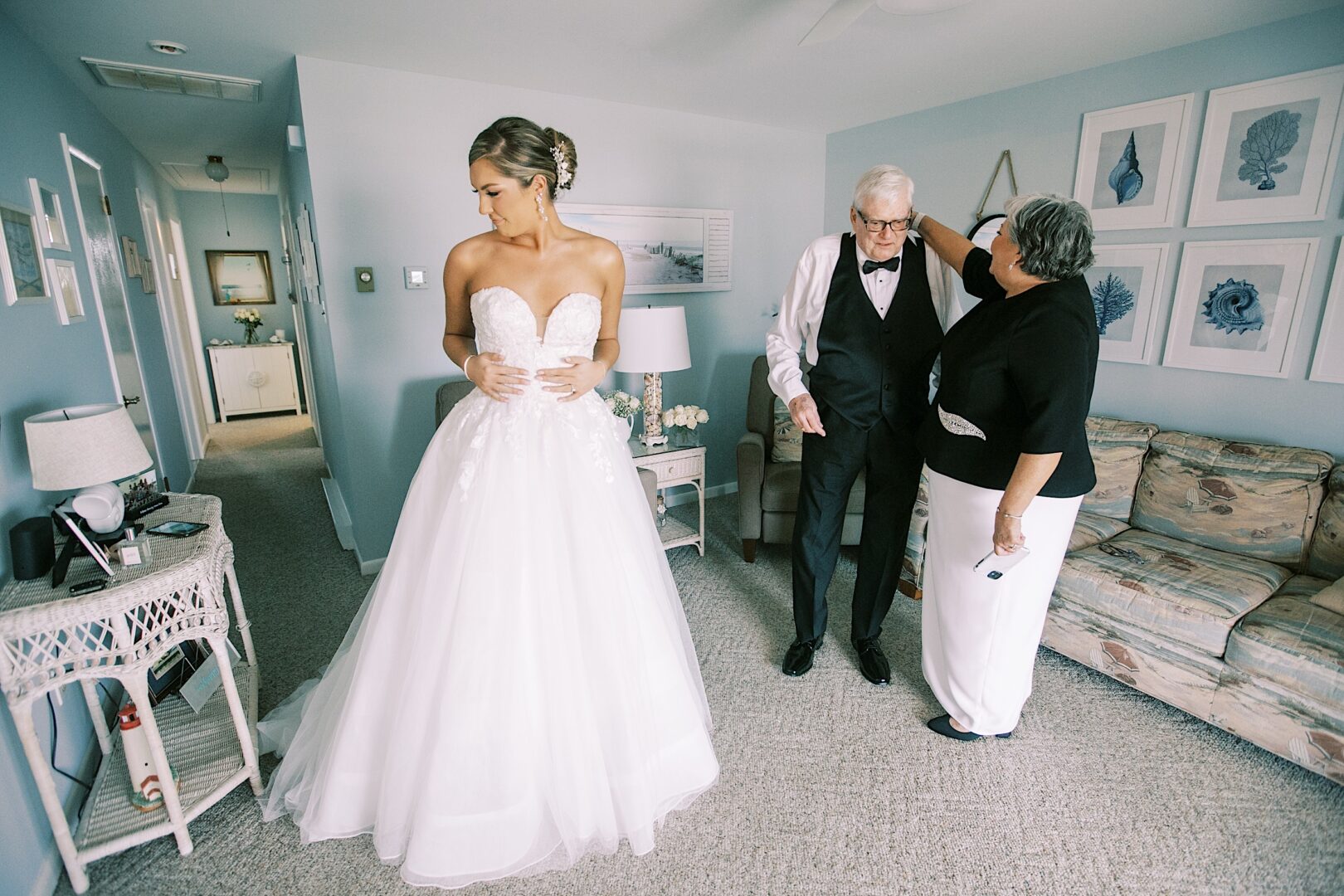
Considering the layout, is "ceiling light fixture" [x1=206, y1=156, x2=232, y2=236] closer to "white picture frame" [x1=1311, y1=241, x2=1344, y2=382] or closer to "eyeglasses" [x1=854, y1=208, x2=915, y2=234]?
"eyeglasses" [x1=854, y1=208, x2=915, y2=234]

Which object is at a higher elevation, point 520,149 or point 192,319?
point 520,149

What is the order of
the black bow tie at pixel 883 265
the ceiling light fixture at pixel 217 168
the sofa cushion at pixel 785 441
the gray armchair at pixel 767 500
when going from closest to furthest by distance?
the black bow tie at pixel 883 265 < the gray armchair at pixel 767 500 < the sofa cushion at pixel 785 441 < the ceiling light fixture at pixel 217 168

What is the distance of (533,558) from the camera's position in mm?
1523

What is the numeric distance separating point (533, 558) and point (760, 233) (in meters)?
3.09

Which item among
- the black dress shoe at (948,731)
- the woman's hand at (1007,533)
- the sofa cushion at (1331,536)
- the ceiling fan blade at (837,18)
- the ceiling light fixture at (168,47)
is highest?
the ceiling light fixture at (168,47)

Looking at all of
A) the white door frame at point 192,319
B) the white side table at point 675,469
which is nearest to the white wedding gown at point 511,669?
the white side table at point 675,469

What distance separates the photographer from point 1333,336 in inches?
90.2

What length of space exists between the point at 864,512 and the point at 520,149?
152 centimetres

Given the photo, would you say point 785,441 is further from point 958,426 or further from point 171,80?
point 171,80

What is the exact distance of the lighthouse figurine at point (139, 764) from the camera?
1.55 metres

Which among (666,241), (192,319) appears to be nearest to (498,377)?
(666,241)

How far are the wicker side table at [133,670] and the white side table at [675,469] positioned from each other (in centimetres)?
172

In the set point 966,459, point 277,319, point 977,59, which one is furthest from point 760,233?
point 277,319

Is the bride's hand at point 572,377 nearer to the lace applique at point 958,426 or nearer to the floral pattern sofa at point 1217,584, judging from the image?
the lace applique at point 958,426
